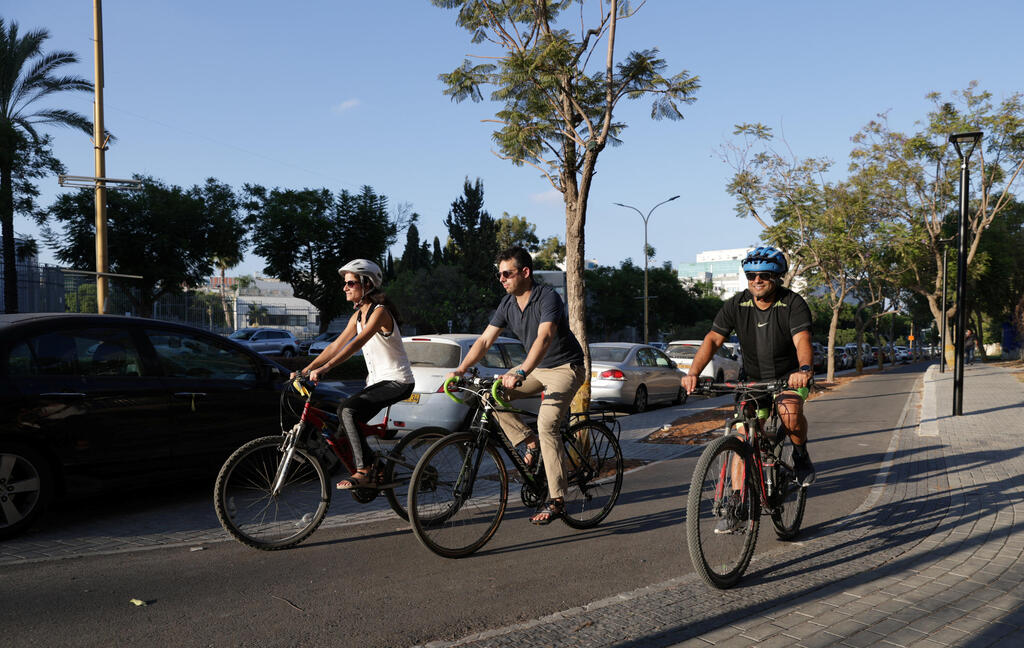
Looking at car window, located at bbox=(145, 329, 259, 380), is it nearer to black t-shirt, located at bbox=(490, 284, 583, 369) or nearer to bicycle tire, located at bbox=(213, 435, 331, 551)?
bicycle tire, located at bbox=(213, 435, 331, 551)

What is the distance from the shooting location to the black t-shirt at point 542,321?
16.8ft

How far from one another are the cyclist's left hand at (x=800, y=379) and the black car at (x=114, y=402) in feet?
14.3

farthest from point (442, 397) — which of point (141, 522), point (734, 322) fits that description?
point (734, 322)

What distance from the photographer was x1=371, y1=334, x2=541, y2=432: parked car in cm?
933

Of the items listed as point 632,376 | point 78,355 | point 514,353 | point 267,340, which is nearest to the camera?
point 78,355

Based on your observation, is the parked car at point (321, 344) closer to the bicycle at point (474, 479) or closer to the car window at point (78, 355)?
the car window at point (78, 355)

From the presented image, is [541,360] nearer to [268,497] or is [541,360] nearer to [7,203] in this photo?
[268,497]

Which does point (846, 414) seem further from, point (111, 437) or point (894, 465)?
point (111, 437)

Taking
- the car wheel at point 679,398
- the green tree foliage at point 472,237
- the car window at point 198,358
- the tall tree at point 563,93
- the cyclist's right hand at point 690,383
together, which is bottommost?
the car wheel at point 679,398

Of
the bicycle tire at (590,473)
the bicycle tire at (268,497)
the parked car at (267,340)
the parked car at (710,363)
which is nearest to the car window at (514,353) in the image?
the bicycle tire at (590,473)

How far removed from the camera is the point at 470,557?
4906 millimetres

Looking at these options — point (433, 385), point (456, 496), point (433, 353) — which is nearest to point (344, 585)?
point (456, 496)

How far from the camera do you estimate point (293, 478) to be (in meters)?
4.90

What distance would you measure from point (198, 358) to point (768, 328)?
4.51 m
